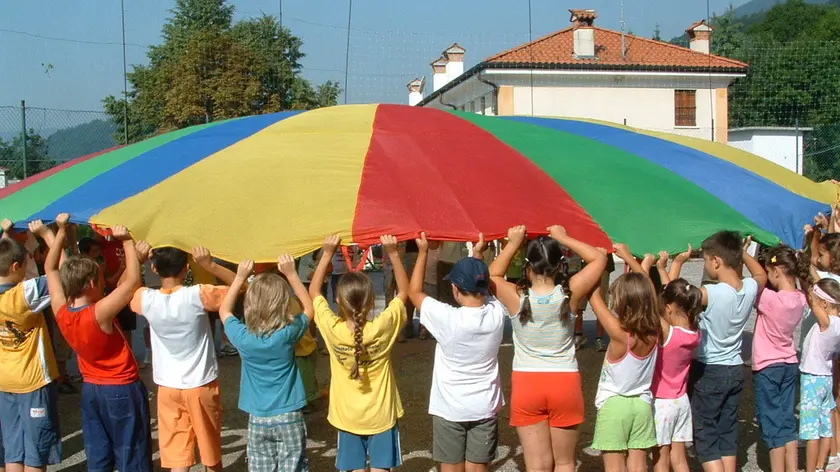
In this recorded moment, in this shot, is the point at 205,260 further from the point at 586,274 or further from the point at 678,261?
the point at 678,261

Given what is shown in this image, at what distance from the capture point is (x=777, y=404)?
12.9 ft

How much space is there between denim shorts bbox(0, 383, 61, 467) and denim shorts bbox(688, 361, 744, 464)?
119 inches

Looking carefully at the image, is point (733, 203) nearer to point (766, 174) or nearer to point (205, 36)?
point (766, 174)

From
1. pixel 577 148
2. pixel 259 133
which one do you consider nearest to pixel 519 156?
pixel 577 148

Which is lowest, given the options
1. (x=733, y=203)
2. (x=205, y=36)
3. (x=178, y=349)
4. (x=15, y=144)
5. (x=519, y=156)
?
(x=178, y=349)

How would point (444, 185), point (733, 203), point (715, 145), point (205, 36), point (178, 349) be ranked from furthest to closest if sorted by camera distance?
point (205, 36) < point (715, 145) < point (733, 203) < point (444, 185) < point (178, 349)

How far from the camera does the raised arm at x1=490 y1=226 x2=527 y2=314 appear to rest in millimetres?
3309

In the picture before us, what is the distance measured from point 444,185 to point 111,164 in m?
2.18

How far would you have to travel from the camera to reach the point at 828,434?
401cm

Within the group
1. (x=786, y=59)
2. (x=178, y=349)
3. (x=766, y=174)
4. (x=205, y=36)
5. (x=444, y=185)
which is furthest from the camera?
(x=786, y=59)

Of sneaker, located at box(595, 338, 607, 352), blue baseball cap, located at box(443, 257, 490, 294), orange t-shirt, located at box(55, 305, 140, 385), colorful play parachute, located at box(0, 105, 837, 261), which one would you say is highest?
colorful play parachute, located at box(0, 105, 837, 261)

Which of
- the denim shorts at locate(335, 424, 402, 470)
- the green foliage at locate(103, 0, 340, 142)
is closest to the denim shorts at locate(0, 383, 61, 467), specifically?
the denim shorts at locate(335, 424, 402, 470)

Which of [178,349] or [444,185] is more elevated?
[444,185]

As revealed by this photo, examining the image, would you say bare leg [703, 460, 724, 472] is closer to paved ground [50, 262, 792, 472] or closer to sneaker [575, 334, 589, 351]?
paved ground [50, 262, 792, 472]
